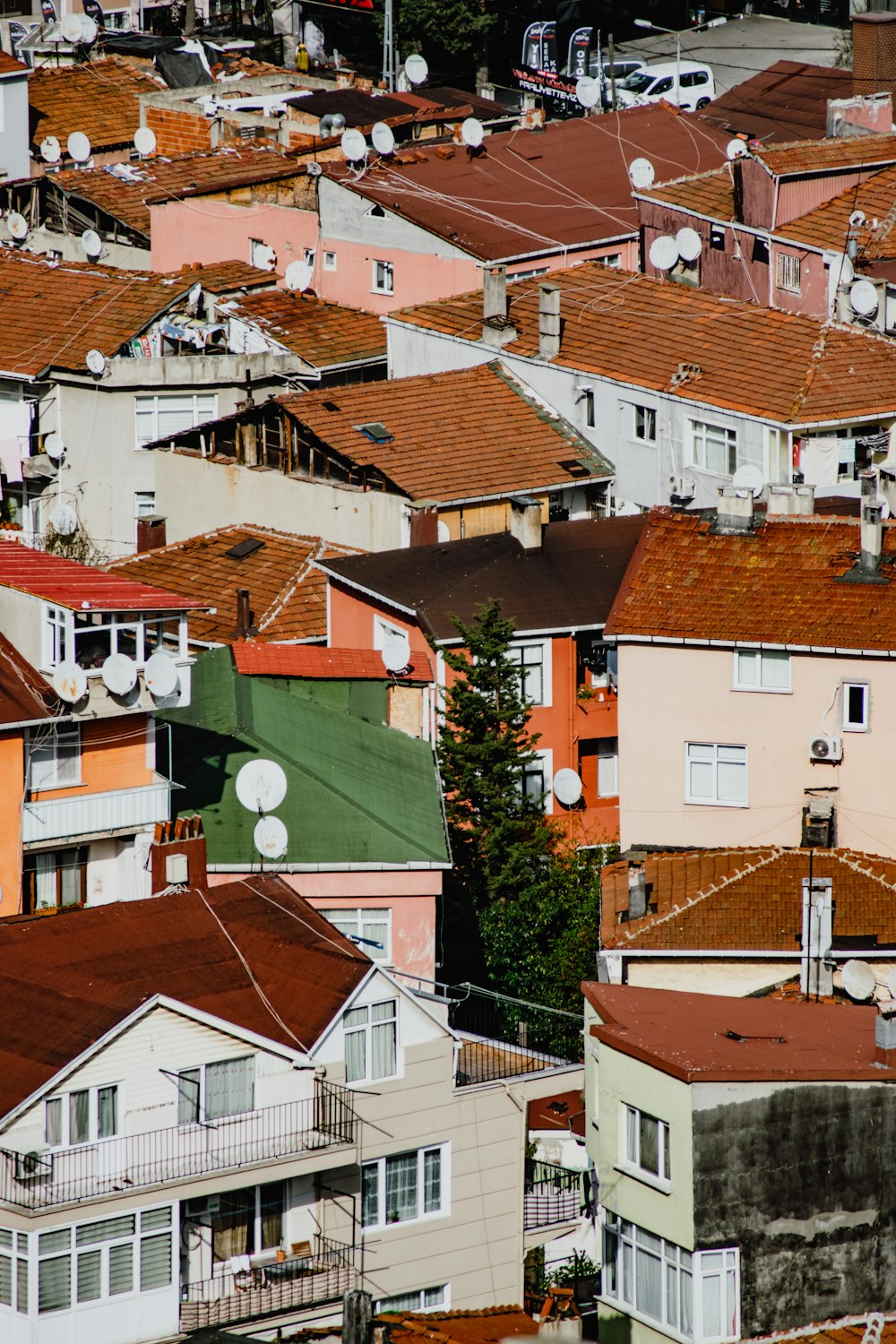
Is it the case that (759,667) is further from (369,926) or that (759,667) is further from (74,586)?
(74,586)

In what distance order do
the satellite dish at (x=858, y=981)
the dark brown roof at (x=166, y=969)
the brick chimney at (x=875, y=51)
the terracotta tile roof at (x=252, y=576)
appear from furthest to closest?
the brick chimney at (x=875, y=51) → the terracotta tile roof at (x=252, y=576) → the satellite dish at (x=858, y=981) → the dark brown roof at (x=166, y=969)

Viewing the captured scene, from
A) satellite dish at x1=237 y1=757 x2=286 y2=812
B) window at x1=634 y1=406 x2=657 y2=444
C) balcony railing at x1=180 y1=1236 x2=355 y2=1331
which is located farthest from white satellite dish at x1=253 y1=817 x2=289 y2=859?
window at x1=634 y1=406 x2=657 y2=444

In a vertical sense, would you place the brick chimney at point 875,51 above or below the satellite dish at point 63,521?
above

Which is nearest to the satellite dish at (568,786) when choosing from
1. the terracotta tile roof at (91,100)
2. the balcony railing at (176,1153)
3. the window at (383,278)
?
the balcony railing at (176,1153)

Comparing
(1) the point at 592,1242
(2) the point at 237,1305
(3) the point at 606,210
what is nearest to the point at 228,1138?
(2) the point at 237,1305

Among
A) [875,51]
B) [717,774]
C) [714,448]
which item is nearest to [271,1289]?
[717,774]

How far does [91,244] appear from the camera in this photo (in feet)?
240

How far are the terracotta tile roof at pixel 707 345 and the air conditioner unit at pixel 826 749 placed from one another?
12.0 m

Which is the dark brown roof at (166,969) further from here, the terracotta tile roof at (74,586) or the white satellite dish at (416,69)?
the white satellite dish at (416,69)

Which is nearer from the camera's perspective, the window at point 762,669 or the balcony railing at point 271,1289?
the balcony railing at point 271,1289

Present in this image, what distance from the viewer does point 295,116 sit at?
84000 millimetres

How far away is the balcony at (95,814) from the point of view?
137ft

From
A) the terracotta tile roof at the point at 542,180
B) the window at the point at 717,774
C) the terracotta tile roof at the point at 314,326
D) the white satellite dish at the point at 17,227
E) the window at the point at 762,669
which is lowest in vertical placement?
the window at the point at 717,774

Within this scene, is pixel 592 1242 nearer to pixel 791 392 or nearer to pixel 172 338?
pixel 791 392
